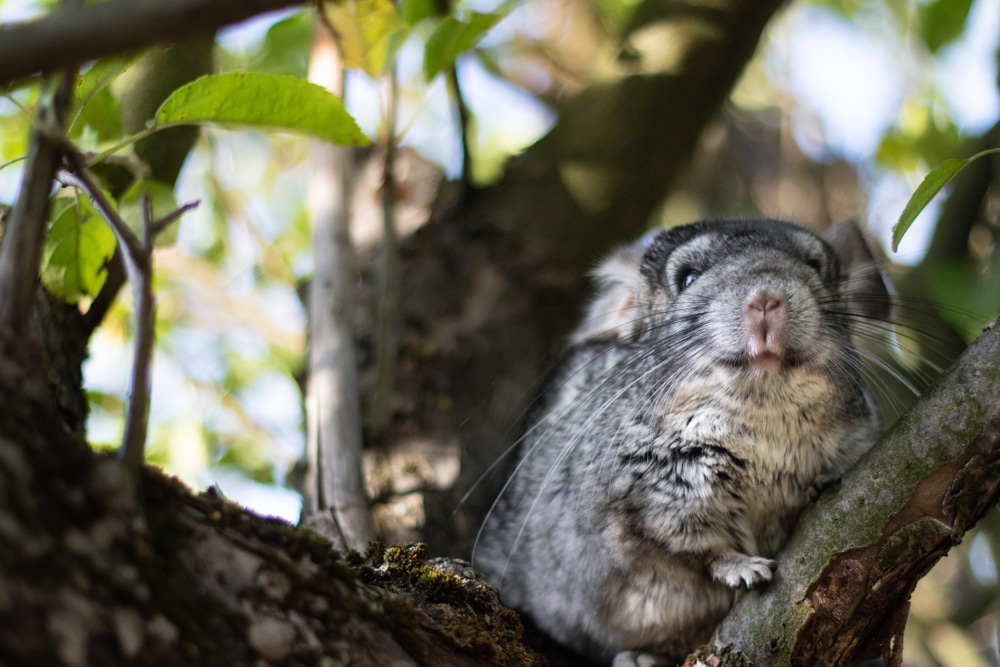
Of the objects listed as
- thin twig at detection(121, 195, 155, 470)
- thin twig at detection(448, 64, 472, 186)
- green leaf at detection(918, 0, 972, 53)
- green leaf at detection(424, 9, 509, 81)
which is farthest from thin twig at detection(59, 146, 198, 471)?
green leaf at detection(918, 0, 972, 53)

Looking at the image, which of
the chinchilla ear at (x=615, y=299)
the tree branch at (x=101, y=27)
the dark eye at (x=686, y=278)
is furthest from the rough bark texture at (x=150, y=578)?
the chinchilla ear at (x=615, y=299)

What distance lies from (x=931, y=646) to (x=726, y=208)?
3354 millimetres

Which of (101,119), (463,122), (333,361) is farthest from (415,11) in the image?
(333,361)

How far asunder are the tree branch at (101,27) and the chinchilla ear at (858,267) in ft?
10.1

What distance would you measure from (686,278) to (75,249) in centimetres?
225

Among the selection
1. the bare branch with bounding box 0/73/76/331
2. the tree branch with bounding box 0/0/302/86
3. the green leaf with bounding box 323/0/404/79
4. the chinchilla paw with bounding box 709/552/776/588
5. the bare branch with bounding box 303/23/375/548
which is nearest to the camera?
the tree branch with bounding box 0/0/302/86

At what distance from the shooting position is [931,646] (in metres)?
5.07

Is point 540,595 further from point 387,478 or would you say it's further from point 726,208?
point 726,208

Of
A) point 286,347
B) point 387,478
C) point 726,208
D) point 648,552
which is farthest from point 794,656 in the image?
point 726,208

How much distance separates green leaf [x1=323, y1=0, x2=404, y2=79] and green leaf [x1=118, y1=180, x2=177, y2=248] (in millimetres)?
976

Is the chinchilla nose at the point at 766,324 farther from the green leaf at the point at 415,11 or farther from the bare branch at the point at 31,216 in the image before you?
the bare branch at the point at 31,216

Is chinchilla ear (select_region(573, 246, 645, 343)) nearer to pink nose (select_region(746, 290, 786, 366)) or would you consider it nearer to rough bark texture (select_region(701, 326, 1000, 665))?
pink nose (select_region(746, 290, 786, 366))

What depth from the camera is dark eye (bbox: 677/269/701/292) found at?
3506mm

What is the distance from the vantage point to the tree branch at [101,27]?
1188 mm
